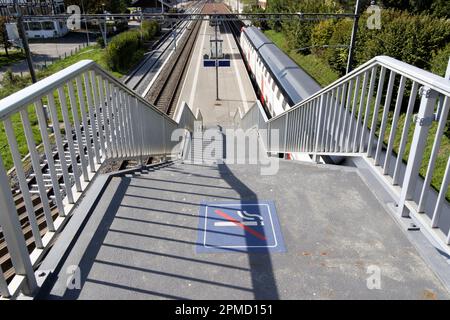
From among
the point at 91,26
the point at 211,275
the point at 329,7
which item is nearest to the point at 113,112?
the point at 211,275

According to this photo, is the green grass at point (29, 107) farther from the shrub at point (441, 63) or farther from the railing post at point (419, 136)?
the shrub at point (441, 63)

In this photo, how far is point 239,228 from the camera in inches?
128

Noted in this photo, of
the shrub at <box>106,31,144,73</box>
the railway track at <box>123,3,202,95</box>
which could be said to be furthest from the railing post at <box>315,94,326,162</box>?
the shrub at <box>106,31,144,73</box>

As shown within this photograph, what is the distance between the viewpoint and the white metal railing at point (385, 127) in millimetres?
2488

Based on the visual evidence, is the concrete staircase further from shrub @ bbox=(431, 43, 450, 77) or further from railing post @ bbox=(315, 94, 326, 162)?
shrub @ bbox=(431, 43, 450, 77)

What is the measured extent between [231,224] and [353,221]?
109 cm

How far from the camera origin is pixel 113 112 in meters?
3.69

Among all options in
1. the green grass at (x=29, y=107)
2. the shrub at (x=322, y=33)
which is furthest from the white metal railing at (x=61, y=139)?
the shrub at (x=322, y=33)

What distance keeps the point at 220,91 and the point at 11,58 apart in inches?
853

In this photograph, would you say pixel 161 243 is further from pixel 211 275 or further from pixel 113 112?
pixel 113 112

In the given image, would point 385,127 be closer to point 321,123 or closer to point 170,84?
point 321,123

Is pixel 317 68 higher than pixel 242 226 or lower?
lower

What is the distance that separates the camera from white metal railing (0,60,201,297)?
6.79ft

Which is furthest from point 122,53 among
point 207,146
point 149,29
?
point 207,146
